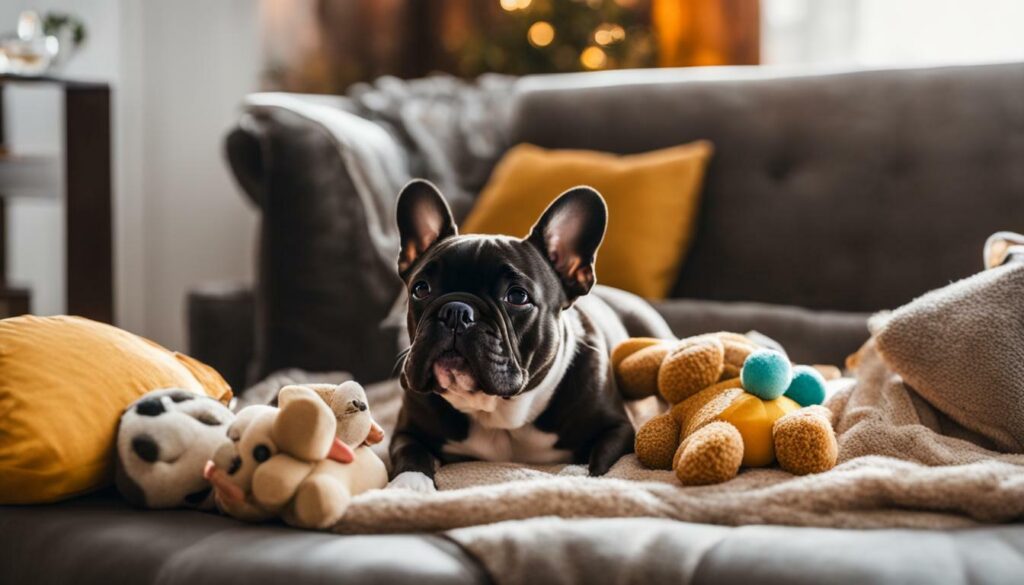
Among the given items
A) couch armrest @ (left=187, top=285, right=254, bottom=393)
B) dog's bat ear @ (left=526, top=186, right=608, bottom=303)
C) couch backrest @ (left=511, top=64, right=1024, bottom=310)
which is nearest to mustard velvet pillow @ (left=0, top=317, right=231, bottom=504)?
dog's bat ear @ (left=526, top=186, right=608, bottom=303)

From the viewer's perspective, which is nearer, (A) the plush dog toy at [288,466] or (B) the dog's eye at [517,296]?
(A) the plush dog toy at [288,466]

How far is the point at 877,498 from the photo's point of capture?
115cm

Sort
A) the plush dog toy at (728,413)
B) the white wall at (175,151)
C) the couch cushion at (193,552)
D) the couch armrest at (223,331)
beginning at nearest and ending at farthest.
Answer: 1. the couch cushion at (193,552)
2. the plush dog toy at (728,413)
3. the couch armrest at (223,331)
4. the white wall at (175,151)

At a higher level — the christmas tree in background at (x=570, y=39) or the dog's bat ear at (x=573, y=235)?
the christmas tree in background at (x=570, y=39)

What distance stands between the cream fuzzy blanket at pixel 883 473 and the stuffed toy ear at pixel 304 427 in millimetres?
82

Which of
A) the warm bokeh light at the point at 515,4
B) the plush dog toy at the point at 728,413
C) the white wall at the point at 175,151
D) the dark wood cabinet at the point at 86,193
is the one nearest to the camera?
the plush dog toy at the point at 728,413

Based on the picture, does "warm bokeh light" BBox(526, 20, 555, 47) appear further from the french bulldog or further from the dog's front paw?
the dog's front paw

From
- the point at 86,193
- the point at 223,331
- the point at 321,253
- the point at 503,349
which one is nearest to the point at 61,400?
the point at 503,349

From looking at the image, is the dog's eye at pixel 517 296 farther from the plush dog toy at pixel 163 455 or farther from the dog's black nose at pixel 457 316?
the plush dog toy at pixel 163 455

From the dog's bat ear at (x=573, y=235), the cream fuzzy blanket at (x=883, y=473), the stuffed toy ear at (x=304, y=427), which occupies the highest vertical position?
the dog's bat ear at (x=573, y=235)

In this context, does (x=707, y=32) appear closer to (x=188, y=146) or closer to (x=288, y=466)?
(x=188, y=146)

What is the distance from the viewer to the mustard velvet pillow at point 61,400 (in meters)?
1.20

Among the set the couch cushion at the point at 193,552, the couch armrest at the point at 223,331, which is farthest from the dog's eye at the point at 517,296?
the couch armrest at the point at 223,331

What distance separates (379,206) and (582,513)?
1.36 m
